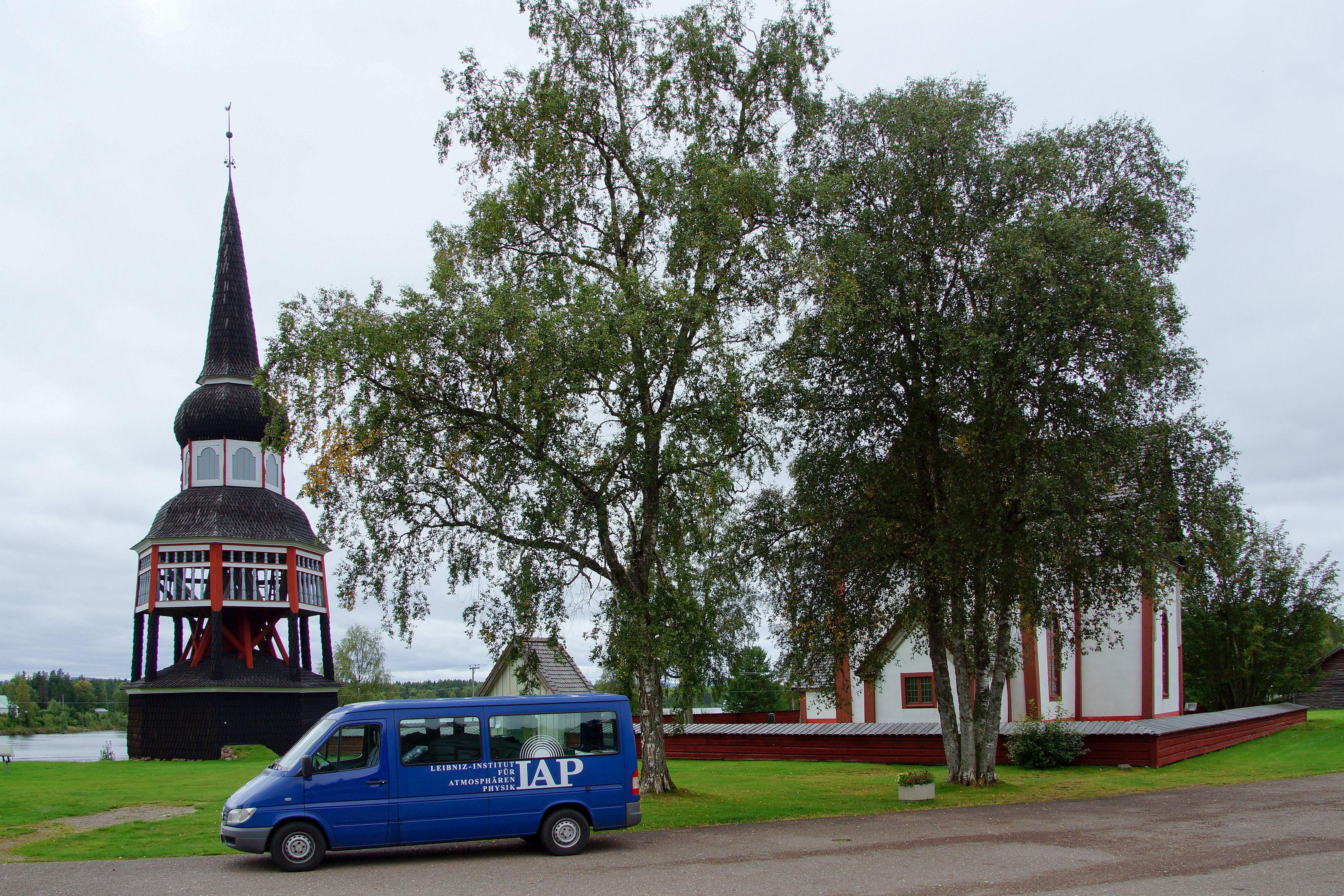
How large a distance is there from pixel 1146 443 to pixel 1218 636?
3313 centimetres

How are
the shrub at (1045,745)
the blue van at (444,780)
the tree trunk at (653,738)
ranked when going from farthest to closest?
1. the shrub at (1045,745)
2. the tree trunk at (653,738)
3. the blue van at (444,780)

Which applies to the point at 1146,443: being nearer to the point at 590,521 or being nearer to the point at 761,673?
the point at 590,521

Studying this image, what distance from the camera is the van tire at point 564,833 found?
14320mm

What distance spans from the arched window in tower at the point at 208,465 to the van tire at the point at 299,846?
132ft

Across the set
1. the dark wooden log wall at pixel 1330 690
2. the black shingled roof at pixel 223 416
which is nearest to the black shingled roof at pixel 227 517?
the black shingled roof at pixel 223 416

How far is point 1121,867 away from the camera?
12.4 metres

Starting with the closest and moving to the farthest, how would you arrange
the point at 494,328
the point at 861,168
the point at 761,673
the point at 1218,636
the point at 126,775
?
the point at 494,328 < the point at 861,168 < the point at 126,775 < the point at 1218,636 < the point at 761,673

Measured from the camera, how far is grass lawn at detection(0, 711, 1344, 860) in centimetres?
1656

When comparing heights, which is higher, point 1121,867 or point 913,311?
point 913,311

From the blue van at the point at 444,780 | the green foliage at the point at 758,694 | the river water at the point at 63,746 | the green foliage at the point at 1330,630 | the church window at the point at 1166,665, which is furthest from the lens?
the green foliage at the point at 758,694

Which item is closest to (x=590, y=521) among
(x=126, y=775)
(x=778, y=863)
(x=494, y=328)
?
(x=494, y=328)

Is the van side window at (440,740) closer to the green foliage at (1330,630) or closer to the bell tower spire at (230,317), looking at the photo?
the bell tower spire at (230,317)

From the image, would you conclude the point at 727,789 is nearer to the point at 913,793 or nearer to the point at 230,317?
the point at 913,793

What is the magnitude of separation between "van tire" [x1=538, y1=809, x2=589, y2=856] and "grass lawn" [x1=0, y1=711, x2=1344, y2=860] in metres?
3.09
